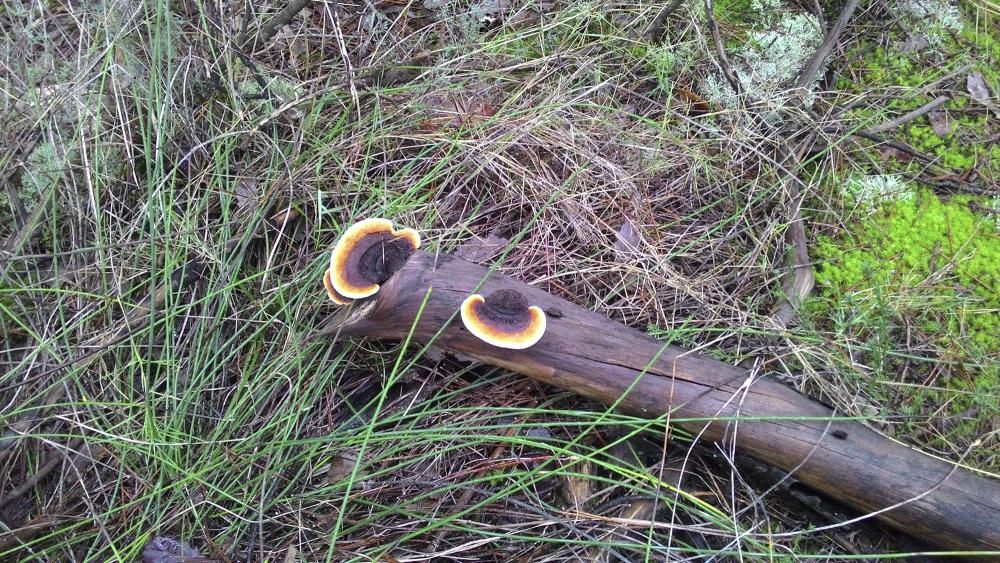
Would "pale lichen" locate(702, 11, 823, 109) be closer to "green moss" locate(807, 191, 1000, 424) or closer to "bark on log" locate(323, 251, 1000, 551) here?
"green moss" locate(807, 191, 1000, 424)

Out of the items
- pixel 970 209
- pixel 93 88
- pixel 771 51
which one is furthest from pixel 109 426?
pixel 970 209

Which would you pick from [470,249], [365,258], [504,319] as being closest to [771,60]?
[470,249]

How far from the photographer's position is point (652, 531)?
2.08 m

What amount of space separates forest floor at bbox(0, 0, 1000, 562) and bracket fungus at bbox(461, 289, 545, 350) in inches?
11.6

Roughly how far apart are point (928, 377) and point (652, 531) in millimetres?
1436

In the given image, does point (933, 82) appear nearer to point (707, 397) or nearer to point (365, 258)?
point (707, 397)

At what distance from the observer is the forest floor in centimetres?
222

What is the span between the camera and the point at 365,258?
2.24 m

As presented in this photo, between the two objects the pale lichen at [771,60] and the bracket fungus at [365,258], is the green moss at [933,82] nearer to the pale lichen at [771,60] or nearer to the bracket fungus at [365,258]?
the pale lichen at [771,60]

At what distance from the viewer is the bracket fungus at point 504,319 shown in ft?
6.81

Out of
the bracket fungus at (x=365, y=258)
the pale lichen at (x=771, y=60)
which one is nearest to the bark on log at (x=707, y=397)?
the bracket fungus at (x=365, y=258)

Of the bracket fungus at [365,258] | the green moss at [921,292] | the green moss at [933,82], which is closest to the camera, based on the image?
the bracket fungus at [365,258]

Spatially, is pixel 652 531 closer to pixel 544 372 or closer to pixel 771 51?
pixel 544 372

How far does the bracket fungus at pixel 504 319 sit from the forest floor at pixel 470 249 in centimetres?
29
